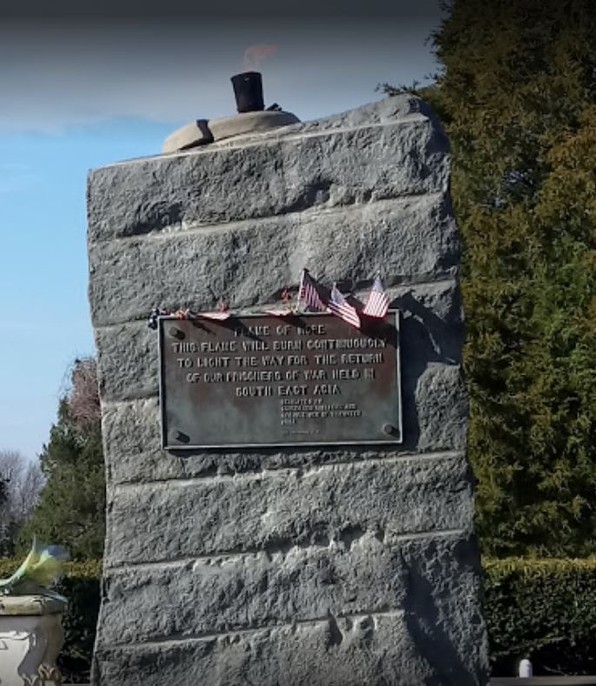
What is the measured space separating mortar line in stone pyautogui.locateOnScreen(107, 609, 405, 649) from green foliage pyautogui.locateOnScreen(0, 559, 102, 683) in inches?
208

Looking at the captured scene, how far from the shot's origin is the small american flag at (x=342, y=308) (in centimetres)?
611

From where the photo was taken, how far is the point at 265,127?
6.36m

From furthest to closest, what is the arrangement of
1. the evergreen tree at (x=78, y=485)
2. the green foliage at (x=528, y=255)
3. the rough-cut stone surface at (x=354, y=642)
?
A: the evergreen tree at (x=78, y=485) < the green foliage at (x=528, y=255) < the rough-cut stone surface at (x=354, y=642)

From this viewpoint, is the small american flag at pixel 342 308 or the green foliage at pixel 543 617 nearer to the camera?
the small american flag at pixel 342 308

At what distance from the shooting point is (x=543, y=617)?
36.1 feet

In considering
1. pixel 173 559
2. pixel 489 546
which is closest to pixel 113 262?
pixel 173 559

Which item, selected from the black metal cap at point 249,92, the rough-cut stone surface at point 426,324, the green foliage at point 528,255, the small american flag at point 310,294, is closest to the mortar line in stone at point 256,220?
the small american flag at point 310,294

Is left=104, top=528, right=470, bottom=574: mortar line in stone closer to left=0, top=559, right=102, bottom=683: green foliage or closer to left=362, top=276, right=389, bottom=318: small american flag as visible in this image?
left=362, top=276, right=389, bottom=318: small american flag

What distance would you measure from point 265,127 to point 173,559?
214cm

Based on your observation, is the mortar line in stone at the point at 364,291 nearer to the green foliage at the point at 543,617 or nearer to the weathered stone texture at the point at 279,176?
the weathered stone texture at the point at 279,176

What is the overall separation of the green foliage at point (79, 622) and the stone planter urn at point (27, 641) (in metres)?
4.34

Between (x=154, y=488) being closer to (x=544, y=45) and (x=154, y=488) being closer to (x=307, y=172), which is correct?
(x=307, y=172)

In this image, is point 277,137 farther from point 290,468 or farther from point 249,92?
point 290,468

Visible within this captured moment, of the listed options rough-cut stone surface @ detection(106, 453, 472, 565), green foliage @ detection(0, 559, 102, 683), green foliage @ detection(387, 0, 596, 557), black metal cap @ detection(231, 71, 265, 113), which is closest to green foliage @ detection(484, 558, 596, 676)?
green foliage @ detection(0, 559, 102, 683)
